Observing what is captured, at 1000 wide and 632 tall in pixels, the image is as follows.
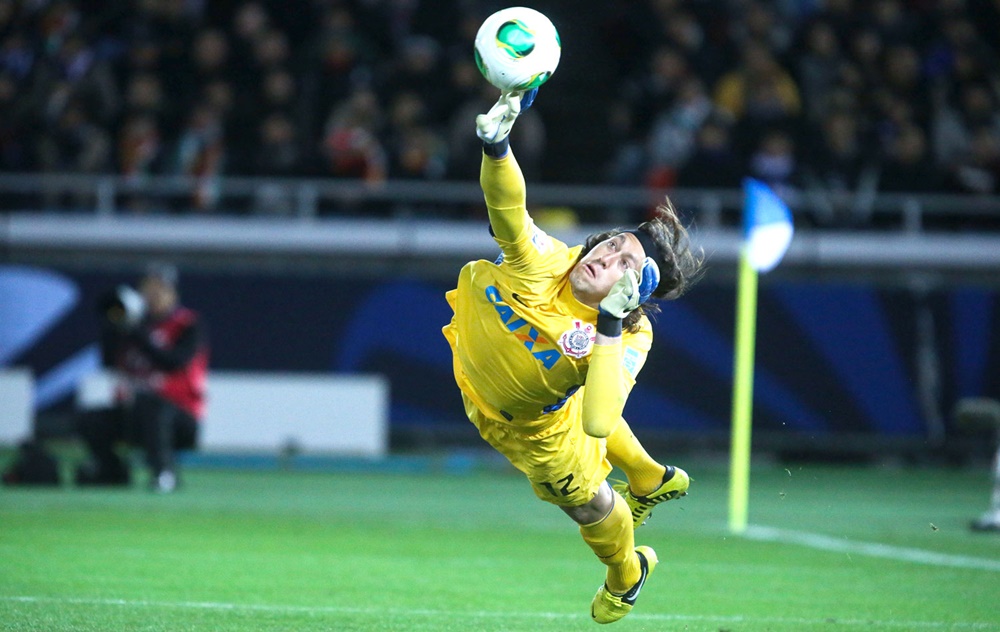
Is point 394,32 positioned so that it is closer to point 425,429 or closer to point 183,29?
point 183,29

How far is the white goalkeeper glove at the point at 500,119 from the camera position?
5000mm

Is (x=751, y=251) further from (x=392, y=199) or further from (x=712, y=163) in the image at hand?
(x=392, y=199)

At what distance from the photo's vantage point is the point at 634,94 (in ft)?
56.3

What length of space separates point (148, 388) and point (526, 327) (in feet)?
23.0

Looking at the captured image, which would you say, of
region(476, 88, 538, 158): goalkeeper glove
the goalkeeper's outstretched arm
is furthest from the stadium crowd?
region(476, 88, 538, 158): goalkeeper glove

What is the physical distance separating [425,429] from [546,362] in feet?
32.7

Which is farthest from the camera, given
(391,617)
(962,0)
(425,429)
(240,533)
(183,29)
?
(962,0)

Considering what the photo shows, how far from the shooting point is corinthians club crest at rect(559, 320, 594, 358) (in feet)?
18.2

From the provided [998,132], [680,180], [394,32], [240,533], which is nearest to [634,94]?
[680,180]

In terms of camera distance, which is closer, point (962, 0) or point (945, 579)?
point (945, 579)

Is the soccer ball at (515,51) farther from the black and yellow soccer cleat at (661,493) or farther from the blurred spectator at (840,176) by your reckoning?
the blurred spectator at (840,176)

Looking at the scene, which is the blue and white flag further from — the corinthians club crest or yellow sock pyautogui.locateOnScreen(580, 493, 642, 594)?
the corinthians club crest

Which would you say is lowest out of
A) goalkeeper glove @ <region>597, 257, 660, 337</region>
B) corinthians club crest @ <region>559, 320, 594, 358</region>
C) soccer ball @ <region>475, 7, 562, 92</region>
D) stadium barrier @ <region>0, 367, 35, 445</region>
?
stadium barrier @ <region>0, 367, 35, 445</region>

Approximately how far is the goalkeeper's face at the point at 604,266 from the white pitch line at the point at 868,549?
4.06 meters
